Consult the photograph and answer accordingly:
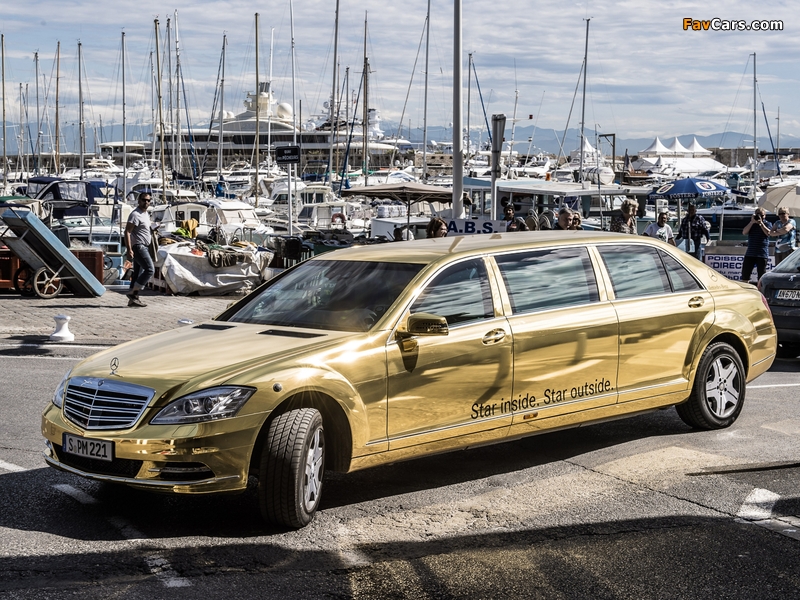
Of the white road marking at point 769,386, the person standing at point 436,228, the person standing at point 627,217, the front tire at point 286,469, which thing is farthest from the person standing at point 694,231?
the front tire at point 286,469

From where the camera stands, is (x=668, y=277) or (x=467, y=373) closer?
(x=467, y=373)

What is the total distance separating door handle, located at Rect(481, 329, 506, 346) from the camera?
6453mm

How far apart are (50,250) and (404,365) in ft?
42.2

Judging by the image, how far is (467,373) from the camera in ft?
20.8

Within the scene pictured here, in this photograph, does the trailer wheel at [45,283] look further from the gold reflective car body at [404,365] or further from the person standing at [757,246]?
the person standing at [757,246]

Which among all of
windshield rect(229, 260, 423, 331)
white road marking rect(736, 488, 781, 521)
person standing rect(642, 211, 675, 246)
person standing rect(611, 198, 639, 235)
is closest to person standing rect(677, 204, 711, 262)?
person standing rect(642, 211, 675, 246)

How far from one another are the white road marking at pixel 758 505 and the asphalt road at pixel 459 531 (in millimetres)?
17

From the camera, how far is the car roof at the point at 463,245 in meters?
6.84

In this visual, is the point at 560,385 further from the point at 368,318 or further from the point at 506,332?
the point at 368,318

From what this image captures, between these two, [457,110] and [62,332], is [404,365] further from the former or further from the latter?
[457,110]

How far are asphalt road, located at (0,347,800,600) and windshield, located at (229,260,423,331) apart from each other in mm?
1079

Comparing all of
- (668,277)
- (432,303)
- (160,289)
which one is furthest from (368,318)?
(160,289)

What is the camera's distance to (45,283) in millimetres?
17562

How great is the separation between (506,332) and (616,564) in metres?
1.88
